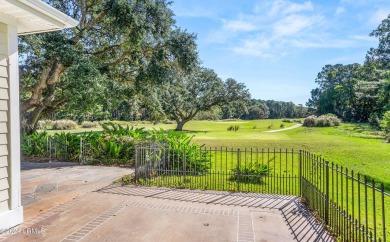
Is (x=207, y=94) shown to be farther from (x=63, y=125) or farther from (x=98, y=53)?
(x=98, y=53)

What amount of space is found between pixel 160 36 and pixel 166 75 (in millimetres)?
1750

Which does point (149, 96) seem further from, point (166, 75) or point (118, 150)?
point (118, 150)

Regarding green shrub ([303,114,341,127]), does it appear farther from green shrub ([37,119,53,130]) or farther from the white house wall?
the white house wall

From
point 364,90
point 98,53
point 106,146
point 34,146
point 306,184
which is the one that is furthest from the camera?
point 364,90

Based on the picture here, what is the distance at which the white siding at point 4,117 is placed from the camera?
3.74m

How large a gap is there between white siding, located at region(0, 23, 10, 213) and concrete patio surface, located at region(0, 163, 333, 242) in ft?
1.86

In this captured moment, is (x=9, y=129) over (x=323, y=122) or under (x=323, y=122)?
over

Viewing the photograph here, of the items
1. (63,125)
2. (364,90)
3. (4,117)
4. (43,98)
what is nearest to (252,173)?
(4,117)

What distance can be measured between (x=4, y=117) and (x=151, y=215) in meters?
2.60

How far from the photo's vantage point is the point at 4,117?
149 inches

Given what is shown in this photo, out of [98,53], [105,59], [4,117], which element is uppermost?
[98,53]

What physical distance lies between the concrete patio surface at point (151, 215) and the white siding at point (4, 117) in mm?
568

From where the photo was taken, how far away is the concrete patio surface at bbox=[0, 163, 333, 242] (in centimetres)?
376

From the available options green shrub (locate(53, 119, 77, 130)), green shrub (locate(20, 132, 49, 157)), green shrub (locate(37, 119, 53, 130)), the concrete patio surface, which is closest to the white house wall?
the concrete patio surface
